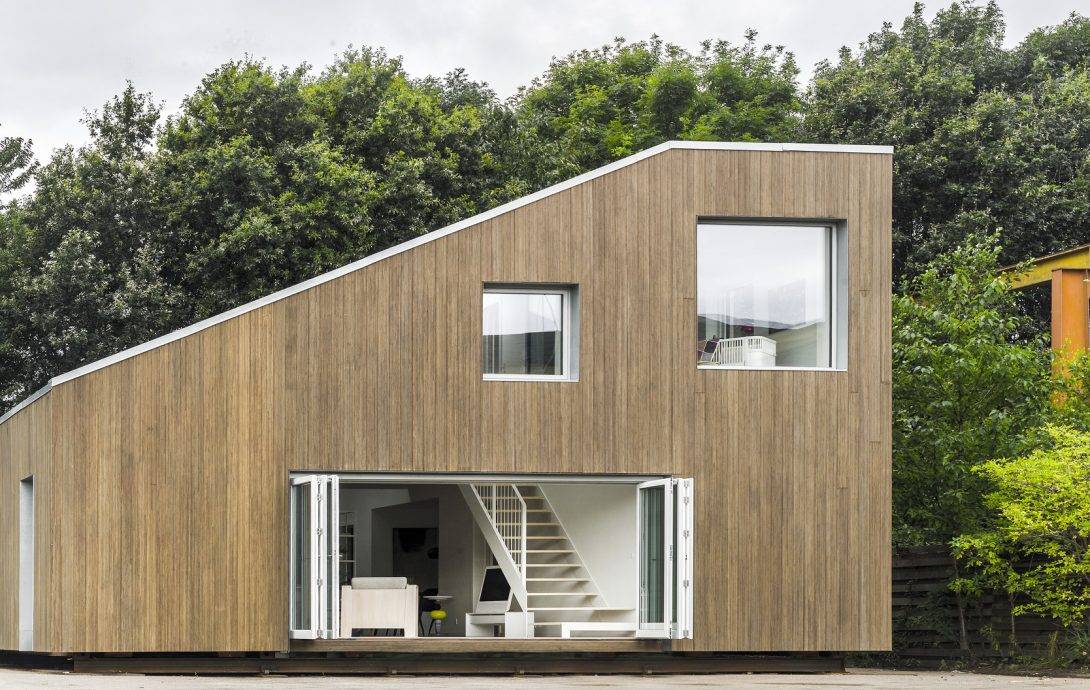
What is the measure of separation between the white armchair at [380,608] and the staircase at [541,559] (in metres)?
1.43

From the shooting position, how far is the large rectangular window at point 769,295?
16.3 meters

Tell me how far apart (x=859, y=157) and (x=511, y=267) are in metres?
3.96

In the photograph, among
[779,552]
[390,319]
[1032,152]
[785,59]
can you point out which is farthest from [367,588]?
[785,59]

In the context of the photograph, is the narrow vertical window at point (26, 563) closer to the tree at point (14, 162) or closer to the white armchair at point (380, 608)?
the white armchair at point (380, 608)

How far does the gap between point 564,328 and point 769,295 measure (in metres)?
2.21

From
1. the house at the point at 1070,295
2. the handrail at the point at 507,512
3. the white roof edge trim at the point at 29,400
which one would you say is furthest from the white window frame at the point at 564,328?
the house at the point at 1070,295

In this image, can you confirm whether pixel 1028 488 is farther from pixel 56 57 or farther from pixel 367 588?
pixel 56 57

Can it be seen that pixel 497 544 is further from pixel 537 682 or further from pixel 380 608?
pixel 537 682

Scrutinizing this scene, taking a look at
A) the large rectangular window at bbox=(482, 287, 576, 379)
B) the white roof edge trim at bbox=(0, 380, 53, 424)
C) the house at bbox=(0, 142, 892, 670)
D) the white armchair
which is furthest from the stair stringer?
the white roof edge trim at bbox=(0, 380, 53, 424)

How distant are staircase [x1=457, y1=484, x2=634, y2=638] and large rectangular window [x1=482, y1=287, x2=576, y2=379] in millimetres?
2299

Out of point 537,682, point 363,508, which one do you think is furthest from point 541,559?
point 363,508

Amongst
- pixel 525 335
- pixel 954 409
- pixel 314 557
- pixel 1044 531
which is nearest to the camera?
pixel 314 557

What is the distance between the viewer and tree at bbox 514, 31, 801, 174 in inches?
1220

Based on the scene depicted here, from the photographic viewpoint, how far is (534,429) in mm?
15797
